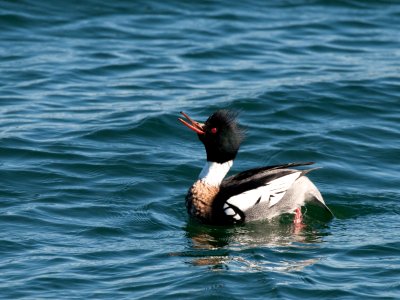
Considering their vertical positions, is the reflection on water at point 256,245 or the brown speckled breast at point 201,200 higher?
the brown speckled breast at point 201,200

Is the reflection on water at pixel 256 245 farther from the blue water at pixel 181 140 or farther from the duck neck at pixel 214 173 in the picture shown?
the duck neck at pixel 214 173

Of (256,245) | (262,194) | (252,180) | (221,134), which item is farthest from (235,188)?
(256,245)

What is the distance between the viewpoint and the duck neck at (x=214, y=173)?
41.3ft

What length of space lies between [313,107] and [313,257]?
6.70 metres

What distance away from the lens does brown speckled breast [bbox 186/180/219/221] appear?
12.3 metres

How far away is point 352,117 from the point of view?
17000mm

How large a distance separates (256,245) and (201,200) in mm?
1351

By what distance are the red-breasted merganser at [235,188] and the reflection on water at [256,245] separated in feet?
0.50

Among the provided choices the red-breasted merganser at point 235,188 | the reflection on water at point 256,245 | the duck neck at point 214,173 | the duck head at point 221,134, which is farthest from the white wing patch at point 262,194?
the duck head at point 221,134

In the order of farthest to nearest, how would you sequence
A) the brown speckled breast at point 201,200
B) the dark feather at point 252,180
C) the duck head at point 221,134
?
the duck head at point 221,134
the brown speckled breast at point 201,200
the dark feather at point 252,180

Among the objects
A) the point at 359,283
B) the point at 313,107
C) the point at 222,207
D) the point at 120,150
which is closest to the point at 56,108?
the point at 120,150

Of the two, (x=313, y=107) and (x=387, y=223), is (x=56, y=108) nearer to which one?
(x=313, y=107)

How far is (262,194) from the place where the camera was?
12062mm

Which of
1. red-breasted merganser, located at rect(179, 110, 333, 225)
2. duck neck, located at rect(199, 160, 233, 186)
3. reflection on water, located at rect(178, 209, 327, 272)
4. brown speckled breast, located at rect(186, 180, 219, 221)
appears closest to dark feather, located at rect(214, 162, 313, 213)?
red-breasted merganser, located at rect(179, 110, 333, 225)
